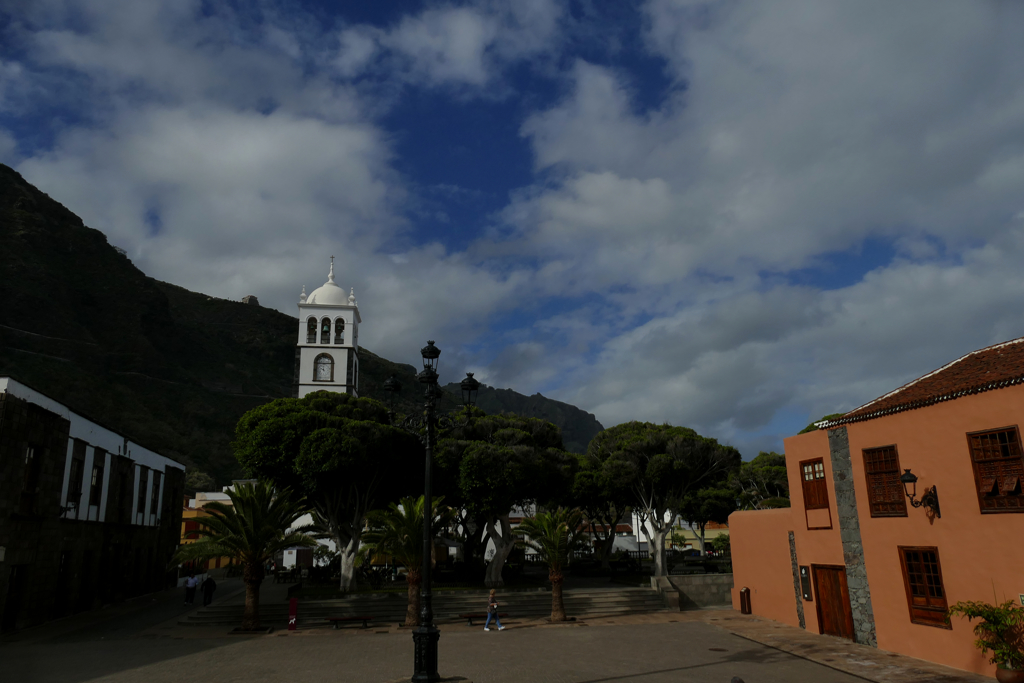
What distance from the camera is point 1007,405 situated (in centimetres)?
1328

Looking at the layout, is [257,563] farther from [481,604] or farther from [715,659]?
[715,659]

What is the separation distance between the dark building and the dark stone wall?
81.4 ft

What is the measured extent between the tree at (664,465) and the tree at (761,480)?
1359 centimetres

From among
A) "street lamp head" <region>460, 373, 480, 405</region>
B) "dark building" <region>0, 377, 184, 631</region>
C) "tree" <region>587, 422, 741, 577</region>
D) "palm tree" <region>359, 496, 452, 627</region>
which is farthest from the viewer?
"tree" <region>587, 422, 741, 577</region>

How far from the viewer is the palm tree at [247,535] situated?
21.8 m

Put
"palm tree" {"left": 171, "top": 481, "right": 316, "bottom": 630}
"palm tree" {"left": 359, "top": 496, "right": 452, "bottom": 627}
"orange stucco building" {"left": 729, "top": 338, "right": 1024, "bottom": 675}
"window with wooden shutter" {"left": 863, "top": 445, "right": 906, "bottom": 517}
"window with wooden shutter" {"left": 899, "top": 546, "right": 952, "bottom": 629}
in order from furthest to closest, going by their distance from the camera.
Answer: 1. "palm tree" {"left": 359, "top": 496, "right": 452, "bottom": 627}
2. "palm tree" {"left": 171, "top": 481, "right": 316, "bottom": 630}
3. "window with wooden shutter" {"left": 863, "top": 445, "right": 906, "bottom": 517}
4. "window with wooden shutter" {"left": 899, "top": 546, "right": 952, "bottom": 629}
5. "orange stucco building" {"left": 729, "top": 338, "right": 1024, "bottom": 675}

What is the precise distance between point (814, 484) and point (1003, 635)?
22.5 feet

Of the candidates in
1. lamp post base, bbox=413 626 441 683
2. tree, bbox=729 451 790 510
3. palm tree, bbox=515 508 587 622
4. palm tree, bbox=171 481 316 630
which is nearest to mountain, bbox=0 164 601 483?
palm tree, bbox=171 481 316 630

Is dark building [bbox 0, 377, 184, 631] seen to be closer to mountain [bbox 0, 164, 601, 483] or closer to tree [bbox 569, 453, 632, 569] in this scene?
tree [bbox 569, 453, 632, 569]

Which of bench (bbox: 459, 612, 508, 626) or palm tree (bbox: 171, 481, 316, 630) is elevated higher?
palm tree (bbox: 171, 481, 316, 630)

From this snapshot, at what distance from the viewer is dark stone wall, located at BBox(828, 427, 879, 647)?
17141 mm

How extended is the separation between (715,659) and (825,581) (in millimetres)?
5073

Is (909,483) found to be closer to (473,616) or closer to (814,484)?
(814,484)

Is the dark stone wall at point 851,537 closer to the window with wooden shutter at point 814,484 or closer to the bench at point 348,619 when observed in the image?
the window with wooden shutter at point 814,484
